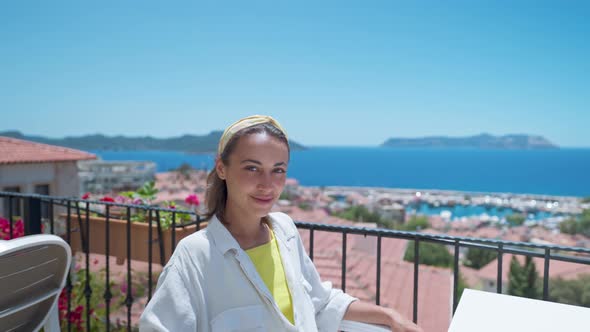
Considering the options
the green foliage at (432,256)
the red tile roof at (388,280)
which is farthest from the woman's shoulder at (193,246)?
the green foliage at (432,256)

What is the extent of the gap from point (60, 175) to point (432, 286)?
1710 cm

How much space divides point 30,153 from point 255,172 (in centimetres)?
2041

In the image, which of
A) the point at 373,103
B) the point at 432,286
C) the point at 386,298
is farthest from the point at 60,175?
the point at 373,103

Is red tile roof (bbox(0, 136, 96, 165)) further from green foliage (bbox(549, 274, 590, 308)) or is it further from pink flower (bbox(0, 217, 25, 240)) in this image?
green foliage (bbox(549, 274, 590, 308))

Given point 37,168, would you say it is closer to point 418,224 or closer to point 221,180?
point 221,180

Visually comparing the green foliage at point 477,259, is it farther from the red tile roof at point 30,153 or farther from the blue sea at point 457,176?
the blue sea at point 457,176

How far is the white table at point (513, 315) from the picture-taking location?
46.4 inches

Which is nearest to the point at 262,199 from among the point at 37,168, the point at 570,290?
the point at 37,168

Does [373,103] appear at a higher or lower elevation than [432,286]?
higher

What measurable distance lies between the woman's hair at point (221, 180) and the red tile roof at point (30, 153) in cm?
1857

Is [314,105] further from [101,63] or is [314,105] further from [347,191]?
[101,63]

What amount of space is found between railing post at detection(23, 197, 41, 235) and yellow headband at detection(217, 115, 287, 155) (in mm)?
2341

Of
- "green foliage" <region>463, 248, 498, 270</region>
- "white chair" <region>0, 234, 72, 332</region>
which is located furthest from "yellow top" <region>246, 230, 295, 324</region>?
"green foliage" <region>463, 248, 498, 270</region>

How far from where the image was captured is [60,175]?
19.7m
